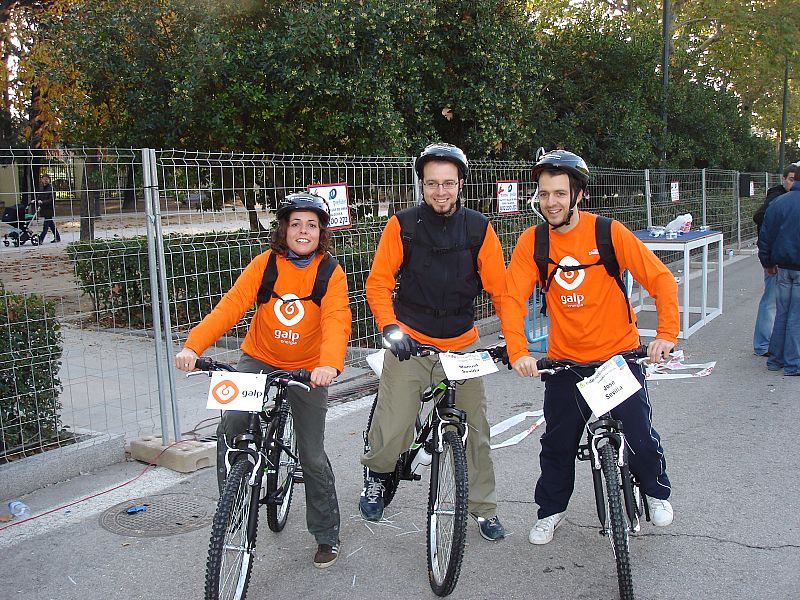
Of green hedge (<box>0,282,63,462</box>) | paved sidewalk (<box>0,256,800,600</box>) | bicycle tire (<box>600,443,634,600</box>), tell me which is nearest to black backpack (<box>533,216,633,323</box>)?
bicycle tire (<box>600,443,634,600</box>)

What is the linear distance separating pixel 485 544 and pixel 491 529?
8cm

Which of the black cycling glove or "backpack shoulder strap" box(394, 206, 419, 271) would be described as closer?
the black cycling glove

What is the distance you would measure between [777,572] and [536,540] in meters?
A: 1.16

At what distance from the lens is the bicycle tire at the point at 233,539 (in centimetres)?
335

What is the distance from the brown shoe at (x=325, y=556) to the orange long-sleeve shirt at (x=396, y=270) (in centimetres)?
116

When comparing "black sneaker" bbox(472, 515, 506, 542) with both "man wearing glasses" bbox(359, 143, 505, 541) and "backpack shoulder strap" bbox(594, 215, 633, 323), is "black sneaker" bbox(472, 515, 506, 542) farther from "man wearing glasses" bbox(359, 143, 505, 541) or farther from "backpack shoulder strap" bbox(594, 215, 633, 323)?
"backpack shoulder strap" bbox(594, 215, 633, 323)

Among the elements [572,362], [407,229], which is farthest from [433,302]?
[572,362]

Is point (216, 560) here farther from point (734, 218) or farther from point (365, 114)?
point (734, 218)

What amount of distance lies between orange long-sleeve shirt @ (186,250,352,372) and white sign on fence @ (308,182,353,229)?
3.30 metres

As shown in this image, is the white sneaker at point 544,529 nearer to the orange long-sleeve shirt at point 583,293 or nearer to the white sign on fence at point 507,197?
the orange long-sleeve shirt at point 583,293

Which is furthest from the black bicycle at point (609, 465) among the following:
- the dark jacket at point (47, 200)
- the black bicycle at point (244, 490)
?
the dark jacket at point (47, 200)

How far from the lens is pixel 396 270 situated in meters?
4.39

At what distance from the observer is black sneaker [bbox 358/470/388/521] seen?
4.66 m

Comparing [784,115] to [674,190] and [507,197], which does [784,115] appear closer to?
[674,190]
